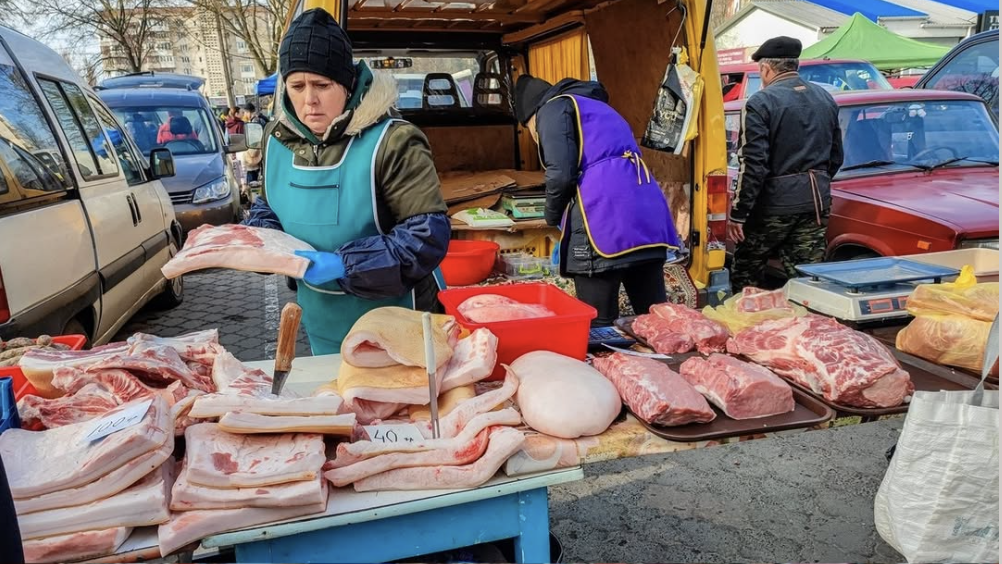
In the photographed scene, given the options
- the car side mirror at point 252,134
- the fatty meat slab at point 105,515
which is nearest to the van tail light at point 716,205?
the fatty meat slab at point 105,515

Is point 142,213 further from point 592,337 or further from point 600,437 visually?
point 600,437

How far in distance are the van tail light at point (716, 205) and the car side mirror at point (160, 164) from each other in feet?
16.0

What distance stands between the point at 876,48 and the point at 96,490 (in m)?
22.1

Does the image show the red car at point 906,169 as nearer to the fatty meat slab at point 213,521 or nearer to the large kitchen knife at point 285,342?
the large kitchen knife at point 285,342

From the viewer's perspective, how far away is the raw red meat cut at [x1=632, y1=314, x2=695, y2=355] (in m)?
2.49

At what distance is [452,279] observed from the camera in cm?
514

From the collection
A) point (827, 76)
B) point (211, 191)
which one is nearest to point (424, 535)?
point (211, 191)

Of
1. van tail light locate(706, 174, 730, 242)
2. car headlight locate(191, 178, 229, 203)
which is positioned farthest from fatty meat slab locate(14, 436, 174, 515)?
car headlight locate(191, 178, 229, 203)

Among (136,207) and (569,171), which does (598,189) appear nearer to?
(569,171)

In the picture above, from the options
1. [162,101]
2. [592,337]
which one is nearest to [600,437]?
[592,337]

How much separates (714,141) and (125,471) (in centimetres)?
406

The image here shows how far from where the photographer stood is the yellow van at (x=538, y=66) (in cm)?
456

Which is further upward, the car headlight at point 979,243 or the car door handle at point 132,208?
the car door handle at point 132,208

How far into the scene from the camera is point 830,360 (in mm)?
2121
